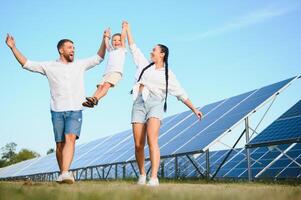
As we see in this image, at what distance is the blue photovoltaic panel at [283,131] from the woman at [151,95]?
3343mm

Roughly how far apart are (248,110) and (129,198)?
8270 mm

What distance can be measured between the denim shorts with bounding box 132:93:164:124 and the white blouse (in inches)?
2.7

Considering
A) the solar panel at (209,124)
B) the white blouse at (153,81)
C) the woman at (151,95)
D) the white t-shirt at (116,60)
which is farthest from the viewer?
the solar panel at (209,124)

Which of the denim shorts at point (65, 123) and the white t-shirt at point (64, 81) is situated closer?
the denim shorts at point (65, 123)

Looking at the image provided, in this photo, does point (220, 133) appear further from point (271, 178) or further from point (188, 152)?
point (271, 178)

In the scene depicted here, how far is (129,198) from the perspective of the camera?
8.60 feet

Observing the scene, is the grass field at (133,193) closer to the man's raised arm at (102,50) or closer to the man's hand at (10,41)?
the man's hand at (10,41)

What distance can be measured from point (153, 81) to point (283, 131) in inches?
174

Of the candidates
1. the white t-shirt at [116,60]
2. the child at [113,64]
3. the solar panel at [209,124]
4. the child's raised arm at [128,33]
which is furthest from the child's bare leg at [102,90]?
→ the solar panel at [209,124]

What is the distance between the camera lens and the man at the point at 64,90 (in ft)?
19.5

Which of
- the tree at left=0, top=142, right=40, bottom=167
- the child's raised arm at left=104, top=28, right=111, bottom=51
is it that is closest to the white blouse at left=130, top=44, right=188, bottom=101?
the child's raised arm at left=104, top=28, right=111, bottom=51

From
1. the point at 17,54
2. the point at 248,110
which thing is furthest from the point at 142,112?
the point at 248,110

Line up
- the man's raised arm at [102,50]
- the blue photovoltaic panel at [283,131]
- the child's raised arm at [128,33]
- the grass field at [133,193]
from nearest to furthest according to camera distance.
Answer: the grass field at [133,193]
the child's raised arm at [128,33]
the man's raised arm at [102,50]
the blue photovoltaic panel at [283,131]

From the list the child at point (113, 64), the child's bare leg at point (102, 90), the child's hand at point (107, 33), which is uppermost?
the child's hand at point (107, 33)
